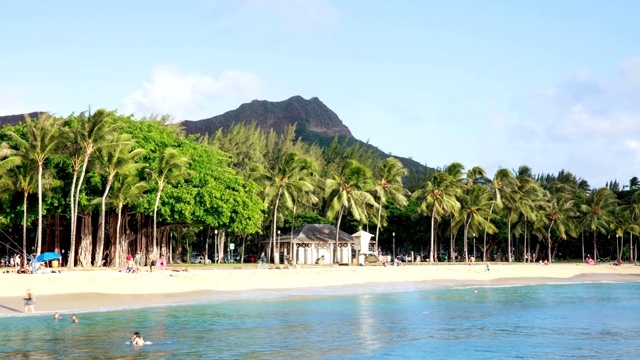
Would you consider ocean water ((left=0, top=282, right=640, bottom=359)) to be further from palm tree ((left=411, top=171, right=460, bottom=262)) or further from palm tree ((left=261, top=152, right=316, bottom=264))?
palm tree ((left=411, top=171, right=460, bottom=262))

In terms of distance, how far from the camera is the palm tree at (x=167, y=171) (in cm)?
5694

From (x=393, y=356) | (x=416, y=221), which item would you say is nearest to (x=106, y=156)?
(x=393, y=356)

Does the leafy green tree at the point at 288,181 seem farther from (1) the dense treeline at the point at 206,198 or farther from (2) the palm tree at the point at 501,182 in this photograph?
(2) the palm tree at the point at 501,182

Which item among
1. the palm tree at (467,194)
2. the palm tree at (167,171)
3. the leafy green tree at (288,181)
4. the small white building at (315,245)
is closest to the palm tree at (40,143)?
the palm tree at (167,171)

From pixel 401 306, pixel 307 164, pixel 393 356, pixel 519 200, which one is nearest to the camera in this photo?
pixel 393 356

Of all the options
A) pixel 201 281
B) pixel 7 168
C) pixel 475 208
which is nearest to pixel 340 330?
pixel 201 281

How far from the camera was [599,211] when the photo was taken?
9819 cm

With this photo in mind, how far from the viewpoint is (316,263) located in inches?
3103

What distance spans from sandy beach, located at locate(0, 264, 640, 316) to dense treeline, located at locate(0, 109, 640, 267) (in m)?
7.82

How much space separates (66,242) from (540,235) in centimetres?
6418

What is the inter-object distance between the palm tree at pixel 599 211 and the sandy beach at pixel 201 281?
22.3 m

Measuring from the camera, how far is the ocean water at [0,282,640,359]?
25344 millimetres

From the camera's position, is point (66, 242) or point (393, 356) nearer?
point (393, 356)

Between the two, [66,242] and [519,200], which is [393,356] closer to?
[66,242]
